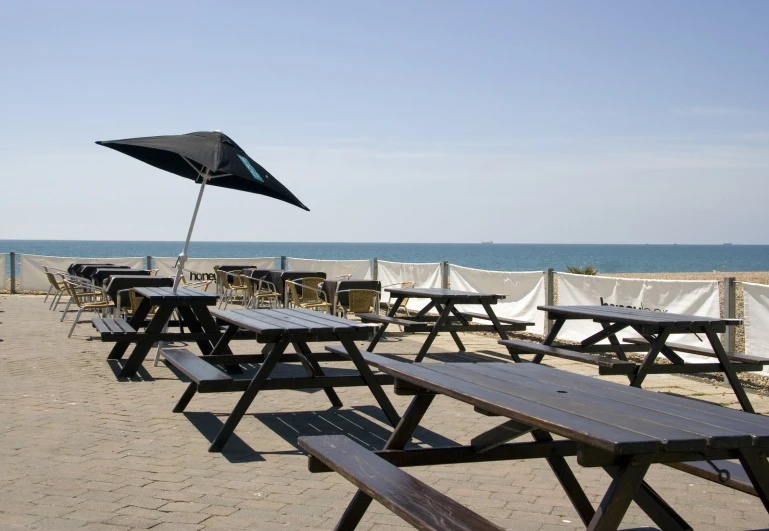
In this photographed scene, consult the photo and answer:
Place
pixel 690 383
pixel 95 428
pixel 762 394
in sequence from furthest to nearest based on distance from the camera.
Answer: pixel 690 383
pixel 762 394
pixel 95 428

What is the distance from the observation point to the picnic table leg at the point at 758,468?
105 inches

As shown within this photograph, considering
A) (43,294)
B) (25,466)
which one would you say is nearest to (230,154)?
(25,466)

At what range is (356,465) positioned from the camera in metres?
3.35

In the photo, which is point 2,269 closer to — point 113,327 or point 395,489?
point 113,327

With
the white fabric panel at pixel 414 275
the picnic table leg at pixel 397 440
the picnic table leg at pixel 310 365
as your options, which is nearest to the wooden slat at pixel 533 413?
the picnic table leg at pixel 397 440

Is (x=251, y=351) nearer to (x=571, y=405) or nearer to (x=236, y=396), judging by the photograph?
(x=236, y=396)

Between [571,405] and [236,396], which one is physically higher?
[571,405]

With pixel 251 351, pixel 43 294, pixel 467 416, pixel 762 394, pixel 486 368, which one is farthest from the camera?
pixel 43 294

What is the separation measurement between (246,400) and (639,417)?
10.9 ft

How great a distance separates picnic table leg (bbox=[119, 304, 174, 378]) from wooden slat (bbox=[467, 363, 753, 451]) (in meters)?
5.23

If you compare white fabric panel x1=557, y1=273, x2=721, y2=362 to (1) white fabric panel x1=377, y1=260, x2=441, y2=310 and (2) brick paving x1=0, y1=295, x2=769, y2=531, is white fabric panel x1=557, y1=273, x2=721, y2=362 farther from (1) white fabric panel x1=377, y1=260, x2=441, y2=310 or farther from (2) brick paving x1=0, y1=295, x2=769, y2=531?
(1) white fabric panel x1=377, y1=260, x2=441, y2=310

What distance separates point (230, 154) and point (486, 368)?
5133 mm

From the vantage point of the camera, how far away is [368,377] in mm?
6129

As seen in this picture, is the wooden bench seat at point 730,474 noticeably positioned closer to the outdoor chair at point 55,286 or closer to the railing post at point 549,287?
the railing post at point 549,287
